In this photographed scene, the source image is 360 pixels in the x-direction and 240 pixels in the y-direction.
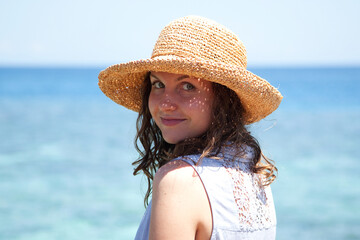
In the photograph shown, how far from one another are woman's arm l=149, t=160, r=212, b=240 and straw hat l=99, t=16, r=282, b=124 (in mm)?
406

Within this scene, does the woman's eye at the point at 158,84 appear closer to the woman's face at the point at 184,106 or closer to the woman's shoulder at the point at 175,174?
the woman's face at the point at 184,106

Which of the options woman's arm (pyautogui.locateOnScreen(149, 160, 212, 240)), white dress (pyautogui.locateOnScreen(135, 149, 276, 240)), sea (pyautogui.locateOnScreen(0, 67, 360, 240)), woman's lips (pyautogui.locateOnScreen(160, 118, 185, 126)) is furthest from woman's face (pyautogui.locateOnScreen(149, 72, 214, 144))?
sea (pyautogui.locateOnScreen(0, 67, 360, 240))

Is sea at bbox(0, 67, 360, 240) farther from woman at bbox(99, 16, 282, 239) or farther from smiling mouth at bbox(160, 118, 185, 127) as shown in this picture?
smiling mouth at bbox(160, 118, 185, 127)

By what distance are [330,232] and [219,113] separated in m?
5.47

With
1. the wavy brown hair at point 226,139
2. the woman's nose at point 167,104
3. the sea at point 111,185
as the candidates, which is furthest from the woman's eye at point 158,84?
the sea at point 111,185

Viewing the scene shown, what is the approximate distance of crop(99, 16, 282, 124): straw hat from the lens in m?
1.76

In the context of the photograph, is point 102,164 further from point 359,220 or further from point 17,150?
point 359,220

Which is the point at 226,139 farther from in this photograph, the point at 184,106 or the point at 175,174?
the point at 175,174

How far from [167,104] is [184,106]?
7 centimetres

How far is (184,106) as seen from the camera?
5.98 ft

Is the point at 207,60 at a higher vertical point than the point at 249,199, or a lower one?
higher

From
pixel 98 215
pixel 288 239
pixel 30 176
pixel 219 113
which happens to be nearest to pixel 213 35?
pixel 219 113

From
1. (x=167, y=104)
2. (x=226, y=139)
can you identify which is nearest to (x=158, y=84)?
(x=167, y=104)

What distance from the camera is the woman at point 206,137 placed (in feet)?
5.01
